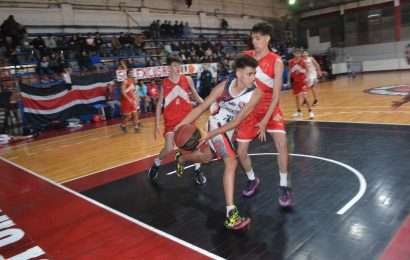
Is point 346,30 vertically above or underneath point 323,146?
above

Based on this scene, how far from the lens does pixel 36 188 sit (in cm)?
577

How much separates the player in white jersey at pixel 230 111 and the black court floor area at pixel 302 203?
0.91 ft

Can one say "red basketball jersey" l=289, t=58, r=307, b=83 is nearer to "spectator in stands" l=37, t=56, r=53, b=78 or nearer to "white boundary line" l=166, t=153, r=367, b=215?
"white boundary line" l=166, t=153, r=367, b=215

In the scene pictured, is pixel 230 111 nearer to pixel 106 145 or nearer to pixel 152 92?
pixel 106 145

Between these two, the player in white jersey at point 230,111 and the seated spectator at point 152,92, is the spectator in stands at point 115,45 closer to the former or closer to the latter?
the seated spectator at point 152,92

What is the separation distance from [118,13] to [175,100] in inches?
610

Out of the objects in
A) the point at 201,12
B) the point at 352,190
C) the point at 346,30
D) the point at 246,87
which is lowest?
the point at 352,190

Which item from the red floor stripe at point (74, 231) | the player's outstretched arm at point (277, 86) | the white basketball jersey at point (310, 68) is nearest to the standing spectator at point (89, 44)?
the white basketball jersey at point (310, 68)

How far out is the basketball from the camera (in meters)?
3.50

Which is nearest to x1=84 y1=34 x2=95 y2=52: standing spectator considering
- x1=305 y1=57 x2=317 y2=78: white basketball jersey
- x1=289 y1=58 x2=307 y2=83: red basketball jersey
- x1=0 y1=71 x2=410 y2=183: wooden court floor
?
x1=0 y1=71 x2=410 y2=183: wooden court floor

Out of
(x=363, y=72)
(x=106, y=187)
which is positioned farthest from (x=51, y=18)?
(x=363, y=72)

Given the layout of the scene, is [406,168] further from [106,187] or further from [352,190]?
[106,187]

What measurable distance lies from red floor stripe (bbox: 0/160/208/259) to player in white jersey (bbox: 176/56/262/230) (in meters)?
0.65

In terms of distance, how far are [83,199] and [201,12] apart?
67.4 ft
